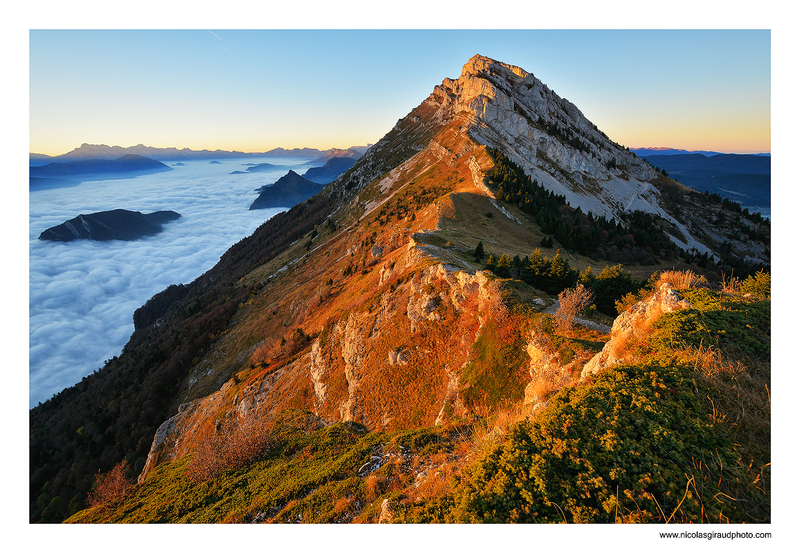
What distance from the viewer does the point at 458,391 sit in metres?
20.2

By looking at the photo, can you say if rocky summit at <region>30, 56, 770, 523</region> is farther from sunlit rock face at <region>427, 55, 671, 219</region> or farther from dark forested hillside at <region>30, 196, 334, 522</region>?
sunlit rock face at <region>427, 55, 671, 219</region>

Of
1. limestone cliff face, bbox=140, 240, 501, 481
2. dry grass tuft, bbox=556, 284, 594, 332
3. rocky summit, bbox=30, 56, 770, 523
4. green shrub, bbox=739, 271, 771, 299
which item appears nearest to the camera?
rocky summit, bbox=30, 56, 770, 523

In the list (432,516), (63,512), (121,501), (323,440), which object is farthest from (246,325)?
(432,516)

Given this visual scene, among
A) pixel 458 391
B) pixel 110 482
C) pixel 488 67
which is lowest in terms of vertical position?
pixel 110 482

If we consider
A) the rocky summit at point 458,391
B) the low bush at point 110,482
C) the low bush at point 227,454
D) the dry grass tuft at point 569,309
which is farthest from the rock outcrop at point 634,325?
the low bush at point 110,482

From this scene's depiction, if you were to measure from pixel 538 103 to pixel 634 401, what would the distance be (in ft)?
477

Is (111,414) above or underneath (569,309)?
underneath

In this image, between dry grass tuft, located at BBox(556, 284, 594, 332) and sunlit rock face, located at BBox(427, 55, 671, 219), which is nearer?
dry grass tuft, located at BBox(556, 284, 594, 332)

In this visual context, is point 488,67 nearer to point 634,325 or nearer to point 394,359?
point 394,359

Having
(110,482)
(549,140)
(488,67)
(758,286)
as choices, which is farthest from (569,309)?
(488,67)

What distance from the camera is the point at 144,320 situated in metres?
163

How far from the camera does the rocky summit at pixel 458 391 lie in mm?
6887

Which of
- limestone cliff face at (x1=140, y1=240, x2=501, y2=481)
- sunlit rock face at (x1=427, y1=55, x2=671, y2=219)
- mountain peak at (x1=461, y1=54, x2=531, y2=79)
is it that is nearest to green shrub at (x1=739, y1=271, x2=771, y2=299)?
limestone cliff face at (x1=140, y1=240, x2=501, y2=481)

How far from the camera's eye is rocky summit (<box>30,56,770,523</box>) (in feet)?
22.6
